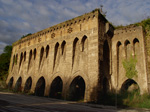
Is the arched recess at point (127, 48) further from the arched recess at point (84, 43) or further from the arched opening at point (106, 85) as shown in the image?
the arched recess at point (84, 43)

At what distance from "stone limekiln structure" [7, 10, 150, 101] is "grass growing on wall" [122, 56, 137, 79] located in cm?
30

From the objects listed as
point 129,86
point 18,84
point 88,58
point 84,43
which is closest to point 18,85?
point 18,84

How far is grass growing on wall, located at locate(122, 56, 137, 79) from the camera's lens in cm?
1351

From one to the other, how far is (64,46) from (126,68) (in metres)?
7.37

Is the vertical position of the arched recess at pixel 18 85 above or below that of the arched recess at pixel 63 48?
below

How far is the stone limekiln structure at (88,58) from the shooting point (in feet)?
41.8

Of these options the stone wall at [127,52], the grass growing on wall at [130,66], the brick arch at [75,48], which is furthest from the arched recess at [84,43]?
the grass growing on wall at [130,66]

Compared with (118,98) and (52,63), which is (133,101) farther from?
(52,63)

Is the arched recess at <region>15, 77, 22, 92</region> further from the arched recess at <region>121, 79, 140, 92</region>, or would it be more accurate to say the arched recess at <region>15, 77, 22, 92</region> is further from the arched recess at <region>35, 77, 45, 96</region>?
the arched recess at <region>121, 79, 140, 92</region>

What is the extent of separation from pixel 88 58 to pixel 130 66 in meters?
4.48

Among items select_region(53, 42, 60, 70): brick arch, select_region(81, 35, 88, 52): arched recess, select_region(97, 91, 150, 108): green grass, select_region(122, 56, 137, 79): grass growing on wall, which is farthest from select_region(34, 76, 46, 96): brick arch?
select_region(122, 56, 137, 79): grass growing on wall

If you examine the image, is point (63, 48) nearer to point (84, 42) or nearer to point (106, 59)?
point (84, 42)

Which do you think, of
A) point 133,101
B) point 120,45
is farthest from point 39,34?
point 133,101

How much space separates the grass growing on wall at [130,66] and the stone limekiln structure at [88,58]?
304 millimetres
